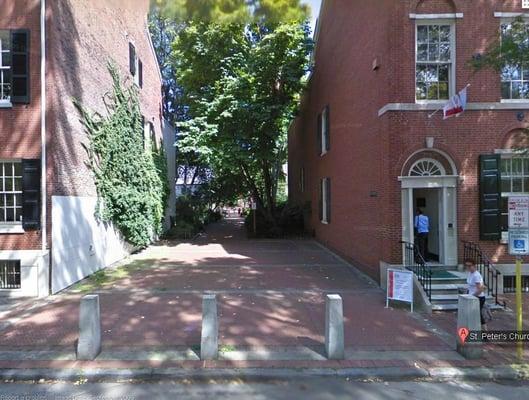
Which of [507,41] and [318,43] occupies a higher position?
[318,43]

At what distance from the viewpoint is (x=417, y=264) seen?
10.0m

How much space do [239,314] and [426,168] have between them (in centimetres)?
603

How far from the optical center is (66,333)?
716 centimetres

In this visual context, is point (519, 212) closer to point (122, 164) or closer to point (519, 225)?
point (519, 225)

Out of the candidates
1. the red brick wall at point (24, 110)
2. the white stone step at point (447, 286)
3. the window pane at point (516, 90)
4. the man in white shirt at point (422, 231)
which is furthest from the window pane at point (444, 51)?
the red brick wall at point (24, 110)

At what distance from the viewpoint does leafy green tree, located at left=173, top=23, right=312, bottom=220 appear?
1994 centimetres

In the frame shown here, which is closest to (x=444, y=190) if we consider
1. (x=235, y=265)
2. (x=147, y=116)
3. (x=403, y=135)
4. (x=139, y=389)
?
(x=403, y=135)

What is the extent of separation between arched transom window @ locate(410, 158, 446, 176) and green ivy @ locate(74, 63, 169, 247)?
31.3 feet

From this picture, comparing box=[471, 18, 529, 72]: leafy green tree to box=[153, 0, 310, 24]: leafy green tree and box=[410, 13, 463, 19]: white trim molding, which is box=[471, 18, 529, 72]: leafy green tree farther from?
box=[153, 0, 310, 24]: leafy green tree

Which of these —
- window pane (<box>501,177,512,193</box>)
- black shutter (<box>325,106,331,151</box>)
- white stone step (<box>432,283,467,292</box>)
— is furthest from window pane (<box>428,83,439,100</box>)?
black shutter (<box>325,106,331,151</box>)

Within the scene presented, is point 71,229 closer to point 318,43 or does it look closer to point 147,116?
point 147,116

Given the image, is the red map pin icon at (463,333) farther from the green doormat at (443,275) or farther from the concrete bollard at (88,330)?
the concrete bollard at (88,330)

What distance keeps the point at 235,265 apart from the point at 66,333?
717 centimetres

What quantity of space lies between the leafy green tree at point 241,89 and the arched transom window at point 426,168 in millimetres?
10626
